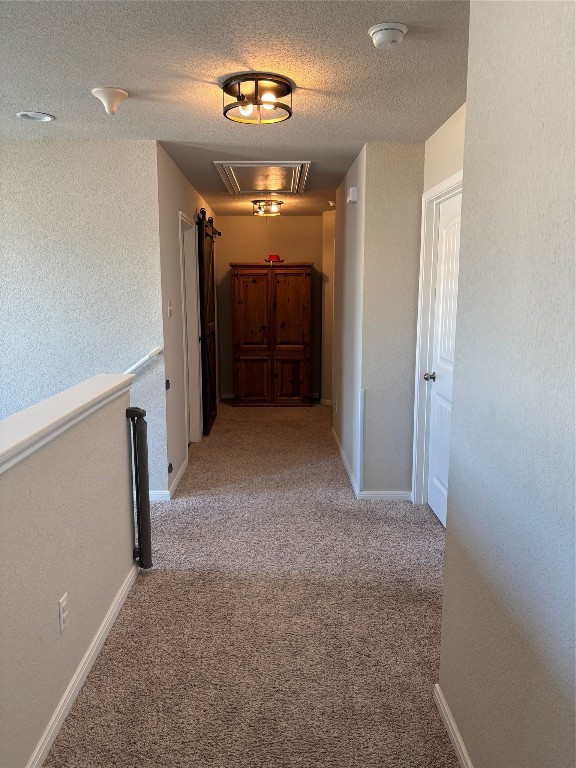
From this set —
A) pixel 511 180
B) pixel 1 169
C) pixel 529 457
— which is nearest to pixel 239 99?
pixel 511 180

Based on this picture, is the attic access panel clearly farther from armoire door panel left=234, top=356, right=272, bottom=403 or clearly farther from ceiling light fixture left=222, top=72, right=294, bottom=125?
armoire door panel left=234, top=356, right=272, bottom=403

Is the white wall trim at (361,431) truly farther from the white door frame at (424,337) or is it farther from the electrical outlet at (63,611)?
the electrical outlet at (63,611)

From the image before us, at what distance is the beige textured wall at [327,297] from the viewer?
263 inches

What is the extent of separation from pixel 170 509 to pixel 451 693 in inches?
91.1

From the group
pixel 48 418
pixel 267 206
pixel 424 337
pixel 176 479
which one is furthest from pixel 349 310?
pixel 48 418

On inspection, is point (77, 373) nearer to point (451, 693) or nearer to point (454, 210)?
point (454, 210)

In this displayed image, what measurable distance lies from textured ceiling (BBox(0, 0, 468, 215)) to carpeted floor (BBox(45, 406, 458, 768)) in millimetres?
2345

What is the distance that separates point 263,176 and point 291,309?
A: 2.48 meters

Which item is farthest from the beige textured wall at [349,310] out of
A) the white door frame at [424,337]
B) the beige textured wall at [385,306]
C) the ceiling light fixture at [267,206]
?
the ceiling light fixture at [267,206]

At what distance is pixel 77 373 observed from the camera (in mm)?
3732

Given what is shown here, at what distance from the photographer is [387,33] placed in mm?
1952

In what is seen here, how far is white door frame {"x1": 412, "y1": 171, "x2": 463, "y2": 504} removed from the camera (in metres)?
3.49

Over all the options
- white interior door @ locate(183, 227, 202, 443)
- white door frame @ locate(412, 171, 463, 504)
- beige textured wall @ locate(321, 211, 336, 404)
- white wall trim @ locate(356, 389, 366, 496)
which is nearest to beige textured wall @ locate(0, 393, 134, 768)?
white wall trim @ locate(356, 389, 366, 496)

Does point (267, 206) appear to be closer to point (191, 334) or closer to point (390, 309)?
point (191, 334)
